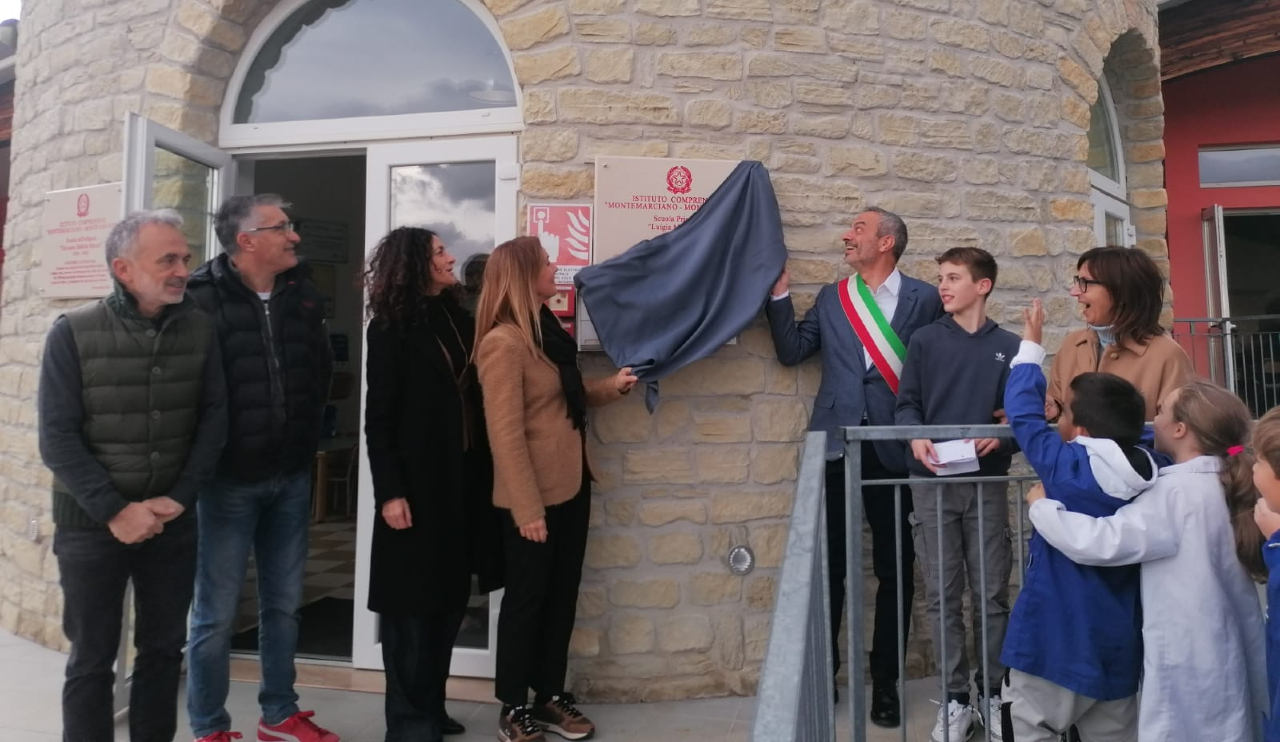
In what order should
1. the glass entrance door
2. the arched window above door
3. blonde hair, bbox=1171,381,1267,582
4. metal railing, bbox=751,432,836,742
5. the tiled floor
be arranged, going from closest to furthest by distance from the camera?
metal railing, bbox=751,432,836,742, blonde hair, bbox=1171,381,1267,582, the tiled floor, the glass entrance door, the arched window above door

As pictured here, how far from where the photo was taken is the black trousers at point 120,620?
2.51m

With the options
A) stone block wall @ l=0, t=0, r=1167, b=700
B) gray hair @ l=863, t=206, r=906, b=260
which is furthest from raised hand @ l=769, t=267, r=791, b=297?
gray hair @ l=863, t=206, r=906, b=260

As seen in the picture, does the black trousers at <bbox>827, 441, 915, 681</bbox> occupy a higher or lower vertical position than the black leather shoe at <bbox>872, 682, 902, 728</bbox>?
higher

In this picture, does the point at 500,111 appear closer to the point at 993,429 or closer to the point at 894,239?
the point at 894,239

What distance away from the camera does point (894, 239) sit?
3.44 m

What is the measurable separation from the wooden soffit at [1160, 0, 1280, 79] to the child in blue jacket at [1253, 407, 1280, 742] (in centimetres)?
796

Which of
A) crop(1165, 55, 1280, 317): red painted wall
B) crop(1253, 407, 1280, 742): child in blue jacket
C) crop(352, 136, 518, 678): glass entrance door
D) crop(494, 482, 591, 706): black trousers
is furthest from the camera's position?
crop(1165, 55, 1280, 317): red painted wall

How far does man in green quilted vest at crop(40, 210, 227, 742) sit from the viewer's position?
249cm

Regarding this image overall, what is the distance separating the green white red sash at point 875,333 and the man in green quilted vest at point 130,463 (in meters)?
2.38

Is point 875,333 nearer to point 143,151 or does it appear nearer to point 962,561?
point 962,561

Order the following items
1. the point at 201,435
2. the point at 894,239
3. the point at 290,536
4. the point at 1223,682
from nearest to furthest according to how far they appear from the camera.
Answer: the point at 1223,682
the point at 201,435
the point at 290,536
the point at 894,239

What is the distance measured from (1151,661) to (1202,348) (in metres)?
7.82

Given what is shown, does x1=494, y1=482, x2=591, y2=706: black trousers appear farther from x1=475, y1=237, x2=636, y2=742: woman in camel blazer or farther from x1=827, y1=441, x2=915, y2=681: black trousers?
x1=827, y1=441, x2=915, y2=681: black trousers

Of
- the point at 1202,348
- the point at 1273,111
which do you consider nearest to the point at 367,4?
the point at 1202,348
